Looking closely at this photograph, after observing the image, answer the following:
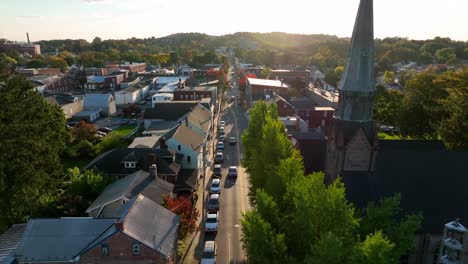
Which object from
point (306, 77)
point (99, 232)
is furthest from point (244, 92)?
point (99, 232)

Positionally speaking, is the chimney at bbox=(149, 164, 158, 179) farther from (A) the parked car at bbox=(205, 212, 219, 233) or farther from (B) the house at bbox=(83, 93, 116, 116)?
(B) the house at bbox=(83, 93, 116, 116)

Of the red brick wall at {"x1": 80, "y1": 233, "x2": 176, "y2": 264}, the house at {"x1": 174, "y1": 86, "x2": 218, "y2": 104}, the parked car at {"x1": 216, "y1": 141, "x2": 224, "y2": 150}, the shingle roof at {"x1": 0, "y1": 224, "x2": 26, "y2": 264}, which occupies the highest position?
the house at {"x1": 174, "y1": 86, "x2": 218, "y2": 104}

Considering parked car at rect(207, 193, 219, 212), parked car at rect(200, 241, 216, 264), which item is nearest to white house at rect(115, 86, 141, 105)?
parked car at rect(207, 193, 219, 212)

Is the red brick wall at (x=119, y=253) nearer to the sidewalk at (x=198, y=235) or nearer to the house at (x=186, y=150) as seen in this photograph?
the sidewalk at (x=198, y=235)

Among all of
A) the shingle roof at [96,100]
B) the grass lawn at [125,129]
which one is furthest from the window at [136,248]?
the shingle roof at [96,100]

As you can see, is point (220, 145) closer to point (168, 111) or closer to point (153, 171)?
point (168, 111)

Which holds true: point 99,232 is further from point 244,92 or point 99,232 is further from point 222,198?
point 244,92

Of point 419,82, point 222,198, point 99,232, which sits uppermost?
point 419,82

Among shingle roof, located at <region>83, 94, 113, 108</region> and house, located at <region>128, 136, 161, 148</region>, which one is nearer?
house, located at <region>128, 136, 161, 148</region>
